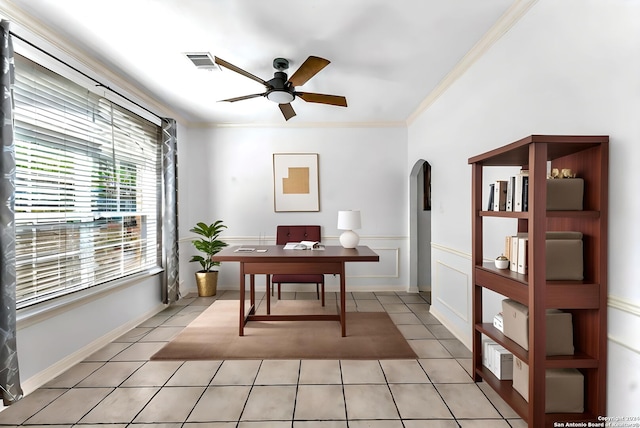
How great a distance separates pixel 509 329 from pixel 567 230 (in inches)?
25.0

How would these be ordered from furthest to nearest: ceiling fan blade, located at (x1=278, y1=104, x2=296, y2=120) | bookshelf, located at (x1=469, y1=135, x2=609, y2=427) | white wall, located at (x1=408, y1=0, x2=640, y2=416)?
ceiling fan blade, located at (x1=278, y1=104, x2=296, y2=120) < bookshelf, located at (x1=469, y1=135, x2=609, y2=427) < white wall, located at (x1=408, y1=0, x2=640, y2=416)

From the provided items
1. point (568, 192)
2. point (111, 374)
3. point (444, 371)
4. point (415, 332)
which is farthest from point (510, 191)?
point (111, 374)

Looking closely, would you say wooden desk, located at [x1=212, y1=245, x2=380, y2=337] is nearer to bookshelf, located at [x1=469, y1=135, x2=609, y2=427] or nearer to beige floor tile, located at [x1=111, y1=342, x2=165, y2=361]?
beige floor tile, located at [x1=111, y1=342, x2=165, y2=361]

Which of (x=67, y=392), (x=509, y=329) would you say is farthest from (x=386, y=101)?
(x=67, y=392)

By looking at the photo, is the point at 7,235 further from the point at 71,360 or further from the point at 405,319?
the point at 405,319

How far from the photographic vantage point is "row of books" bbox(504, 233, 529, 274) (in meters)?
1.64

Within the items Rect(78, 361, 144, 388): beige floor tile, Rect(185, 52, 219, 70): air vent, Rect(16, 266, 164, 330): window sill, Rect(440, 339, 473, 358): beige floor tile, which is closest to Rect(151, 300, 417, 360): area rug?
Rect(78, 361, 144, 388): beige floor tile

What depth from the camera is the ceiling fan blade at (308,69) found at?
2.12m

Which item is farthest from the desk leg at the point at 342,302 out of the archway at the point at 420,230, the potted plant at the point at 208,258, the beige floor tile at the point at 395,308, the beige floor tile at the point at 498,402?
the potted plant at the point at 208,258

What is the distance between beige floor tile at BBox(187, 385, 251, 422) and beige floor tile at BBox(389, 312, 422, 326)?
182 centimetres

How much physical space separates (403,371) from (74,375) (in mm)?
2395

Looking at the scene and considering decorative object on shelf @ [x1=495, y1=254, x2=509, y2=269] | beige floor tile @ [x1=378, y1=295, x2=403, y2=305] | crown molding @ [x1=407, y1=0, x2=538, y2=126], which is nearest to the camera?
decorative object on shelf @ [x1=495, y1=254, x2=509, y2=269]

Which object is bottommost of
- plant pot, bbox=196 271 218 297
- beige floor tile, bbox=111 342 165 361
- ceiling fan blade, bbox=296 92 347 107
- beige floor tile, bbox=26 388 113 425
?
beige floor tile, bbox=111 342 165 361

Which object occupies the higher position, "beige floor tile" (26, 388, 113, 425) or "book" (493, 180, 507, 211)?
"book" (493, 180, 507, 211)
